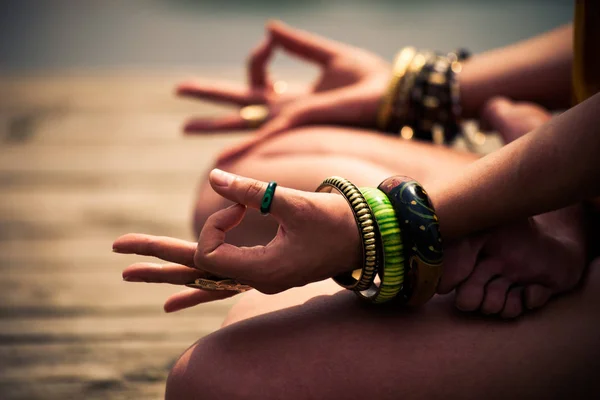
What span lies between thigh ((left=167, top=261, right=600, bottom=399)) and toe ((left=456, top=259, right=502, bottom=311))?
0.02 meters

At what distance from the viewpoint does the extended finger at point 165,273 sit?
23.7 inches

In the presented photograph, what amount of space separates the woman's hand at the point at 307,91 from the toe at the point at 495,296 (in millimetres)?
503

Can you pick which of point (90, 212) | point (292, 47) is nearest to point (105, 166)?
point (90, 212)

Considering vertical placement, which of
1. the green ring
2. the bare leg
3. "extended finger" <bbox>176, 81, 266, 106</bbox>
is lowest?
the green ring

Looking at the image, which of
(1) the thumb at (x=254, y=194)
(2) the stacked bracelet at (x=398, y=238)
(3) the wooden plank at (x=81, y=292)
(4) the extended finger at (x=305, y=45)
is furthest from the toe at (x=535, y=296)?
(4) the extended finger at (x=305, y=45)

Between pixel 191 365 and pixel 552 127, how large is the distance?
0.39 meters

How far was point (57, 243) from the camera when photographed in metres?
1.37

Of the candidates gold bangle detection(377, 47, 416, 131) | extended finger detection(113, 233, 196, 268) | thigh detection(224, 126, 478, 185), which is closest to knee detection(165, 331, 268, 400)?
extended finger detection(113, 233, 196, 268)

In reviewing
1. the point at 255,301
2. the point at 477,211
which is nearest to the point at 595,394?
the point at 477,211

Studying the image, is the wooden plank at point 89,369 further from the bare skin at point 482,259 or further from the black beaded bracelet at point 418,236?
the black beaded bracelet at point 418,236

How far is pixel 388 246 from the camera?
0.59 meters

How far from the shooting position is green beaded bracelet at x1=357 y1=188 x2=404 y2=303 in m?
0.59

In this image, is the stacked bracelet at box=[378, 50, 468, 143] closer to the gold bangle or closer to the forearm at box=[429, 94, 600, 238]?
the gold bangle

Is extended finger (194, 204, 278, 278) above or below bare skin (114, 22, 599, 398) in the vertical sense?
above
